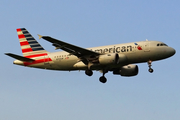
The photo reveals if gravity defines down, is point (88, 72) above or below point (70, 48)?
below

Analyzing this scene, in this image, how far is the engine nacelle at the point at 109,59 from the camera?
43.2m

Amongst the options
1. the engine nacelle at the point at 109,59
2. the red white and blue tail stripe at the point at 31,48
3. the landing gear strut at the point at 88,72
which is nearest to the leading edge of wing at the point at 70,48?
the engine nacelle at the point at 109,59

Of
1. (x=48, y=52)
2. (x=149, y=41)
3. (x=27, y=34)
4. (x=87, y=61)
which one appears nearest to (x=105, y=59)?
(x=87, y=61)

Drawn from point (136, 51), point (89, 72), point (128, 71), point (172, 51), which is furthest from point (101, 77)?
point (172, 51)

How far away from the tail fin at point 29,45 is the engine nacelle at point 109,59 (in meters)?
9.24

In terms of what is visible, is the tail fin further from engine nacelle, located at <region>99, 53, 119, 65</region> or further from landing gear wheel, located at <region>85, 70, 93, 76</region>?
engine nacelle, located at <region>99, 53, 119, 65</region>

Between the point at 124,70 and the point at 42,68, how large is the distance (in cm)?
1100

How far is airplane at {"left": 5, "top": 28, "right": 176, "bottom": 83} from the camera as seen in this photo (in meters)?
43.5

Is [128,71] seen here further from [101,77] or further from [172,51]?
[172,51]

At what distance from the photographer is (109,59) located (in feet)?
142

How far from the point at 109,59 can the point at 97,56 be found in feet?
6.32

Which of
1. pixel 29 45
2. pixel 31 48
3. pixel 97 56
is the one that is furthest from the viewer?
pixel 29 45

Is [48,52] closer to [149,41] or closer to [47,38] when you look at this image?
[47,38]

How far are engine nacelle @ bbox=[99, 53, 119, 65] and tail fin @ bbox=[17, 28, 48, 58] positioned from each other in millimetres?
9241
